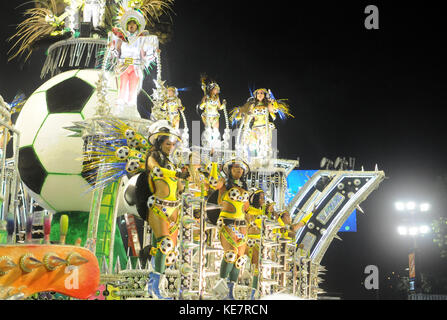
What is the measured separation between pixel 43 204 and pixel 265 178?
4934 millimetres

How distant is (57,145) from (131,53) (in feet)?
5.57

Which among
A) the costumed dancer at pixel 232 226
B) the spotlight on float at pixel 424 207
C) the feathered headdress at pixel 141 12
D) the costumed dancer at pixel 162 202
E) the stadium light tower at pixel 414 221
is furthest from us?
the spotlight on float at pixel 424 207

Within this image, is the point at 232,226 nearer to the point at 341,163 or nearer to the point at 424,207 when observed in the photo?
the point at 341,163

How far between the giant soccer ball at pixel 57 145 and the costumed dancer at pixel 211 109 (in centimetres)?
266

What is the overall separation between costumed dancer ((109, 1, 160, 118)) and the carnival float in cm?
2

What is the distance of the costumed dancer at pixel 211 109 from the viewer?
1101cm

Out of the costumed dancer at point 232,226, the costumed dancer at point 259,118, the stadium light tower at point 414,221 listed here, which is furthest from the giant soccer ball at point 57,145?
the stadium light tower at point 414,221

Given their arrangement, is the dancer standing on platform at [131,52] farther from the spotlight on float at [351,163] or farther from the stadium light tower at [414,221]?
the stadium light tower at [414,221]

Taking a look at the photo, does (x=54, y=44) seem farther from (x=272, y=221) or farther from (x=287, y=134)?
(x=287, y=134)

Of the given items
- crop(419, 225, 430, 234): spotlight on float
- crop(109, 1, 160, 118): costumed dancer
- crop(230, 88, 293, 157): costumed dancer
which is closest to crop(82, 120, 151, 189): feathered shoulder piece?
crop(109, 1, 160, 118): costumed dancer

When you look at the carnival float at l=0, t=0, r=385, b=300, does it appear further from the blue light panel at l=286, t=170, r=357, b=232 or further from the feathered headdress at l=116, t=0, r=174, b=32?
the blue light panel at l=286, t=170, r=357, b=232

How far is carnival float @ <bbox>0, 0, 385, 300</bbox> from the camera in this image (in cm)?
570

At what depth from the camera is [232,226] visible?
7832 mm

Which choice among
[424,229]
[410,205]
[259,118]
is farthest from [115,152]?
[424,229]
